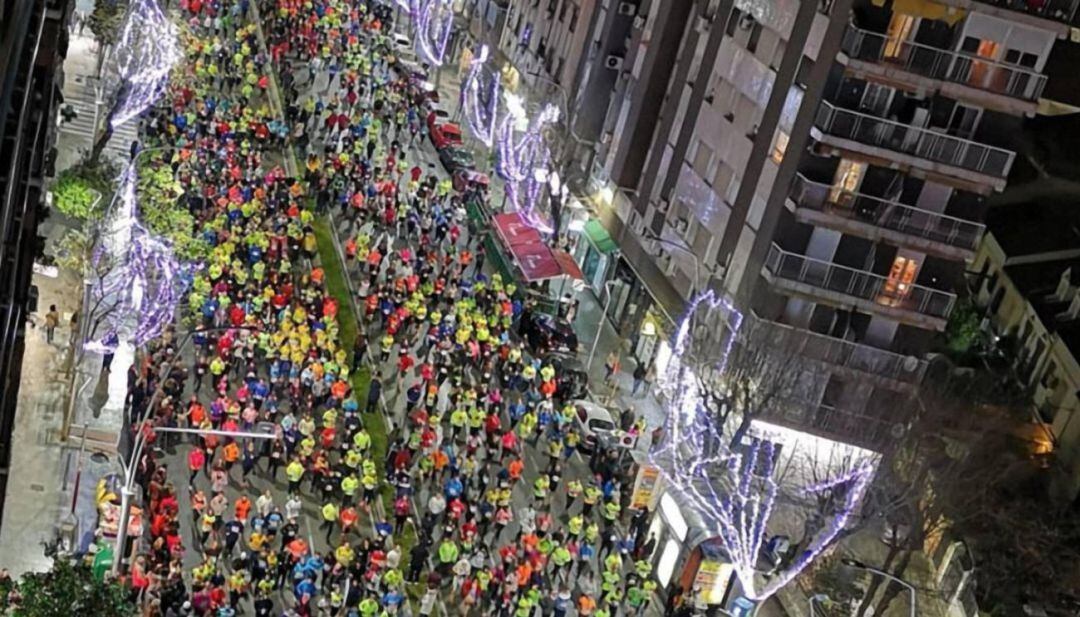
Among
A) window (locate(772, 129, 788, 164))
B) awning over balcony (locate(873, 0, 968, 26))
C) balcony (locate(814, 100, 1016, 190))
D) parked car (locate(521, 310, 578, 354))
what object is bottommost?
parked car (locate(521, 310, 578, 354))

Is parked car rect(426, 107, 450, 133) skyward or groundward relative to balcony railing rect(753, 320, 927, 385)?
groundward

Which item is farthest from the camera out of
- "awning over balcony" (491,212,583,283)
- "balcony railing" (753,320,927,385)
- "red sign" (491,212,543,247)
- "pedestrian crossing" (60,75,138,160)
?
"red sign" (491,212,543,247)

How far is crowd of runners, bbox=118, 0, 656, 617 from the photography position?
4272 centimetres

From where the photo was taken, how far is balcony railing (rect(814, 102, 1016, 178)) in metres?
53.0

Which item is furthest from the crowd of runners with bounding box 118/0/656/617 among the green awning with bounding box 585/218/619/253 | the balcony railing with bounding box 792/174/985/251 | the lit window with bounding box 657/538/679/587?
the balcony railing with bounding box 792/174/985/251

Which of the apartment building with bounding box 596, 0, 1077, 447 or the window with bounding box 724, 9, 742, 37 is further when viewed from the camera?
the window with bounding box 724, 9, 742, 37

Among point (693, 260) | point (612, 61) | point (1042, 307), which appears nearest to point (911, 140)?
point (693, 260)

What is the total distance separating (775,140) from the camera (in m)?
56.3

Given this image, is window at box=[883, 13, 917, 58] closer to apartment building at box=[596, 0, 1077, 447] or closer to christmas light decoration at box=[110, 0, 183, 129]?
apartment building at box=[596, 0, 1077, 447]

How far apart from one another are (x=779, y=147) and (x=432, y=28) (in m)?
45.2

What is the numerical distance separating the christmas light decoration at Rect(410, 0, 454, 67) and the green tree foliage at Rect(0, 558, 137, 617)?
67130mm

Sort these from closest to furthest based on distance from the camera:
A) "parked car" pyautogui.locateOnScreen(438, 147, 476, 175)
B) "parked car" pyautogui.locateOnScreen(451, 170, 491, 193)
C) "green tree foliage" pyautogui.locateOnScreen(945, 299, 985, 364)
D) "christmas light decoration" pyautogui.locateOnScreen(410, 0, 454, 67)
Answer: "green tree foliage" pyautogui.locateOnScreen(945, 299, 985, 364) → "parked car" pyautogui.locateOnScreen(451, 170, 491, 193) → "parked car" pyautogui.locateOnScreen(438, 147, 476, 175) → "christmas light decoration" pyautogui.locateOnScreen(410, 0, 454, 67)

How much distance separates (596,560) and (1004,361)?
22.9m

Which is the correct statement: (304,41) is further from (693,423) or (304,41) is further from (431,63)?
(693,423)
